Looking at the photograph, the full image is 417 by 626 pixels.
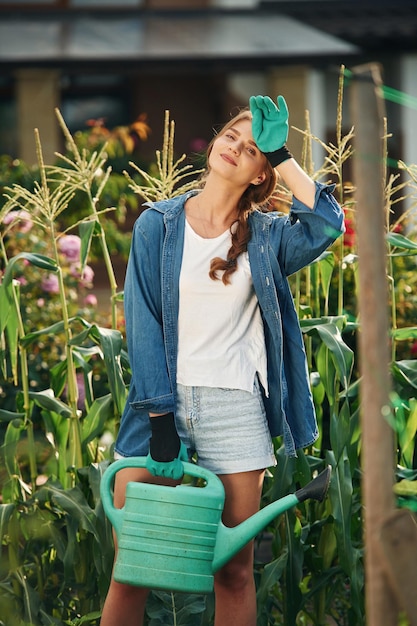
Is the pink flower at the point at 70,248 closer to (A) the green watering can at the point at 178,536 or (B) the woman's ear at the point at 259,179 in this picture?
(B) the woman's ear at the point at 259,179

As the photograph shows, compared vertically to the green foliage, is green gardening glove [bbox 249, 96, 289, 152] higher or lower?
higher

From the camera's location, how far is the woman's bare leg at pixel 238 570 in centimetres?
256

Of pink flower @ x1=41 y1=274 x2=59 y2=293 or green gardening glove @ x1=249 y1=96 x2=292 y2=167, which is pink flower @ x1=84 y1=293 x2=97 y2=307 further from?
green gardening glove @ x1=249 y1=96 x2=292 y2=167

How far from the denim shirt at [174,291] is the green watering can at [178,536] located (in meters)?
0.18

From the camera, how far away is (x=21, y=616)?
2.93m

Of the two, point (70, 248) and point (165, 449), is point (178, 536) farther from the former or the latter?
point (70, 248)

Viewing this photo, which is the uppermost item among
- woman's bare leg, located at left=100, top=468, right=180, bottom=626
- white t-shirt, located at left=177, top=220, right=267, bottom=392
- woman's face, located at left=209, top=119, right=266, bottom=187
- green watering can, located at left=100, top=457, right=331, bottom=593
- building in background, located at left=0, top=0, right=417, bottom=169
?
building in background, located at left=0, top=0, right=417, bottom=169

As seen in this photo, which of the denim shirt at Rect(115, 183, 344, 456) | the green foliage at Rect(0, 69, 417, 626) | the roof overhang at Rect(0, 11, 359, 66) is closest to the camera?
the denim shirt at Rect(115, 183, 344, 456)

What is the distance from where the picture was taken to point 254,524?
95.4 inches

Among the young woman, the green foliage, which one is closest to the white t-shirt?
the young woman

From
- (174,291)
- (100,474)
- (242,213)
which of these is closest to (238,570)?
(100,474)

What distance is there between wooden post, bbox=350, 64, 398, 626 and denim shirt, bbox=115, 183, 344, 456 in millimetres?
792

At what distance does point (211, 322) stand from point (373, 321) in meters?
0.87

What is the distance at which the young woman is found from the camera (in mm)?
2506
